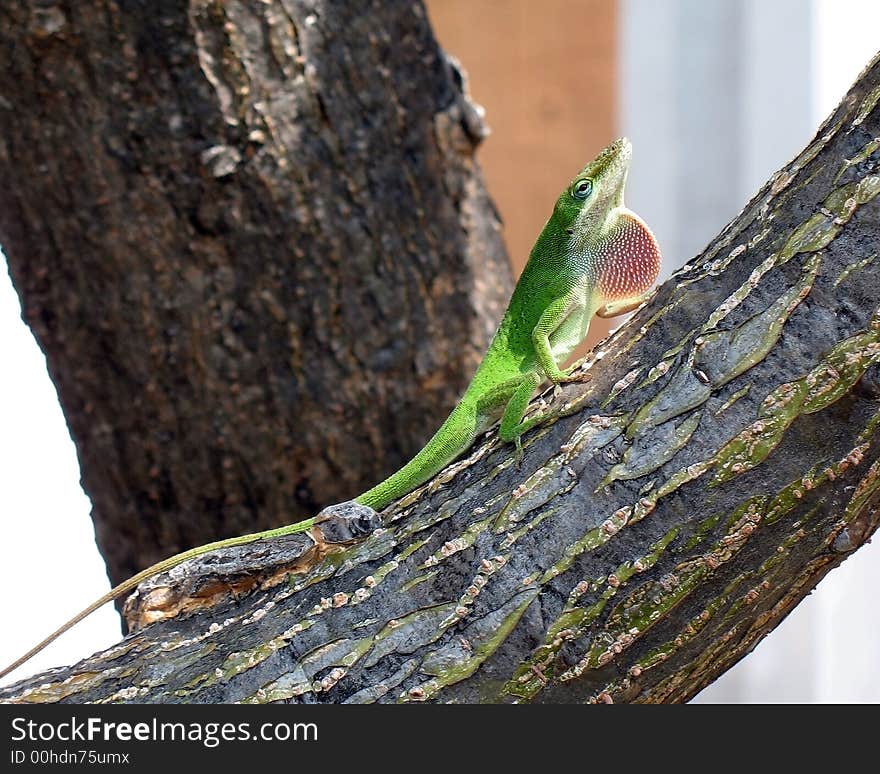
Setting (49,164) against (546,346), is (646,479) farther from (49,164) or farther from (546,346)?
(49,164)

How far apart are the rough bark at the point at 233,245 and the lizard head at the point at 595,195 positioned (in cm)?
43

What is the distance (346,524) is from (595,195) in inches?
45.0

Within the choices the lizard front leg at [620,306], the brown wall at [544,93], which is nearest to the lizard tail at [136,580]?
the lizard front leg at [620,306]

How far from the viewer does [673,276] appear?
161 centimetres

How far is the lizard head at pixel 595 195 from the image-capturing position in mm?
2414

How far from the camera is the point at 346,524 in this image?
5.44 feet

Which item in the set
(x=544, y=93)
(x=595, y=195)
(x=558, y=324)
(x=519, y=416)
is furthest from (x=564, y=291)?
(x=544, y=93)

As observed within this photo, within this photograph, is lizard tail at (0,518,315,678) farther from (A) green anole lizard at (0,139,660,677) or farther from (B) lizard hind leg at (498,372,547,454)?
(B) lizard hind leg at (498,372,547,454)

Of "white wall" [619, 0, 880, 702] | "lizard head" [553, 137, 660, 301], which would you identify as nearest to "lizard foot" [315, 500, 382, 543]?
"lizard head" [553, 137, 660, 301]

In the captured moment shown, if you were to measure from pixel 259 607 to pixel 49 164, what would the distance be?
1.34m

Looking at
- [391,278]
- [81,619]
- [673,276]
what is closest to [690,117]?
[391,278]

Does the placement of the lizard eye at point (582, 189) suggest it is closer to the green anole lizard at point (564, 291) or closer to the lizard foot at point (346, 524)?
the green anole lizard at point (564, 291)

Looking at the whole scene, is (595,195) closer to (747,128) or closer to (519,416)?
(519,416)

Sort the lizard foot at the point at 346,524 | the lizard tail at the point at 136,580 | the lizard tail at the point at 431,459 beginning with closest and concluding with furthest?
1. the lizard foot at the point at 346,524
2. the lizard tail at the point at 136,580
3. the lizard tail at the point at 431,459
